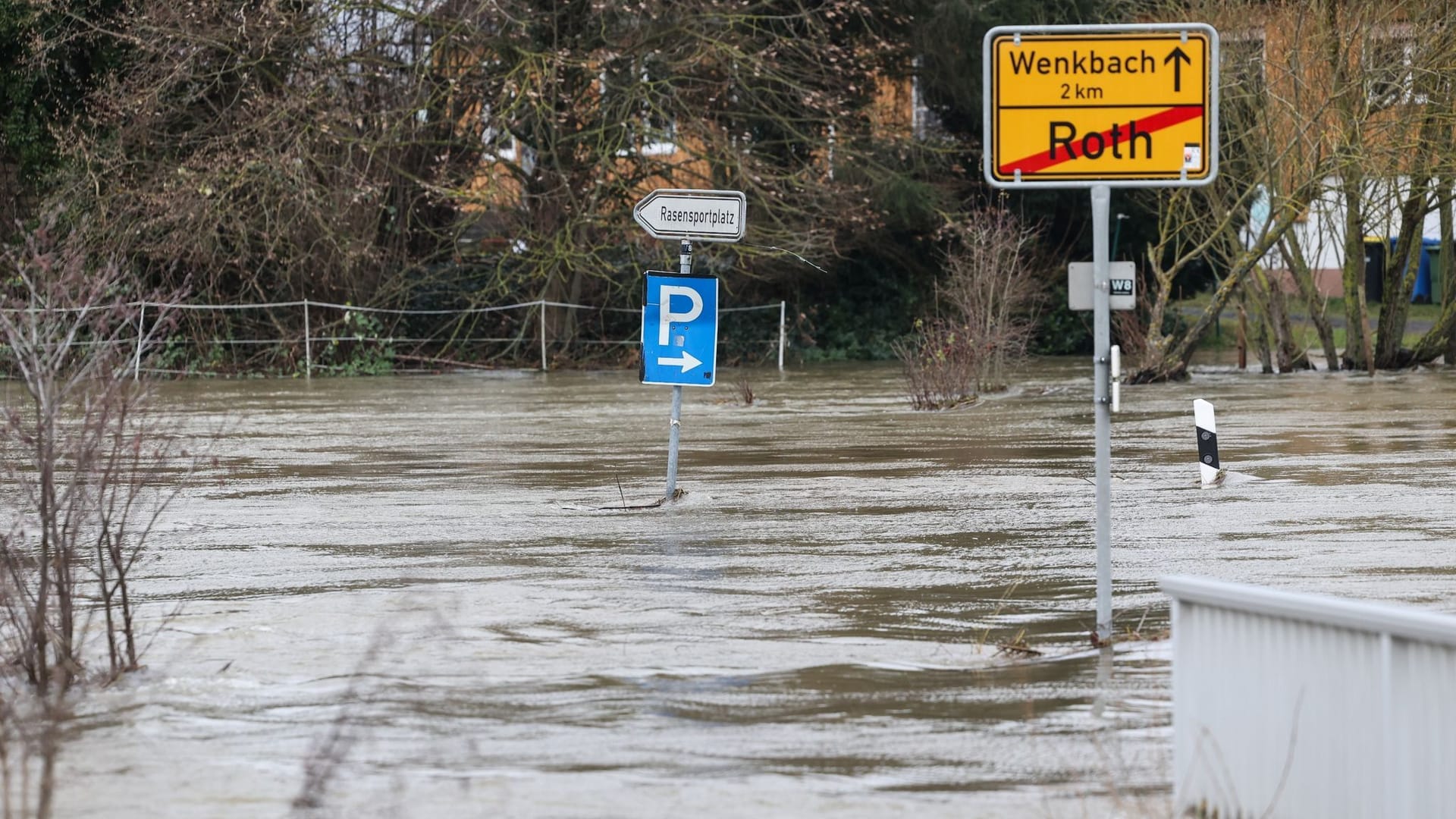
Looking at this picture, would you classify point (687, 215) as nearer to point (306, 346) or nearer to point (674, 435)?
point (674, 435)

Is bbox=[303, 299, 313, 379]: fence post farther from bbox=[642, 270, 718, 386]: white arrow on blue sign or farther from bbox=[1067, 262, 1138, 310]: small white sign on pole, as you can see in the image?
bbox=[1067, 262, 1138, 310]: small white sign on pole

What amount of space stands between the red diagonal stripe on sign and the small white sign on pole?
0.47 m

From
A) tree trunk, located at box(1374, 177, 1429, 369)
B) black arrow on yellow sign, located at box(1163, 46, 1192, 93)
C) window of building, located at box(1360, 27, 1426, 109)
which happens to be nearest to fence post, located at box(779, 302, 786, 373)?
tree trunk, located at box(1374, 177, 1429, 369)

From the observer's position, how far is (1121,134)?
30.2 feet

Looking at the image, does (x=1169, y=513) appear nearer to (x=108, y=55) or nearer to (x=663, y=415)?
(x=663, y=415)

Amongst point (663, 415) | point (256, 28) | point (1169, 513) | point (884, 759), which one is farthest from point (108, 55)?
point (884, 759)

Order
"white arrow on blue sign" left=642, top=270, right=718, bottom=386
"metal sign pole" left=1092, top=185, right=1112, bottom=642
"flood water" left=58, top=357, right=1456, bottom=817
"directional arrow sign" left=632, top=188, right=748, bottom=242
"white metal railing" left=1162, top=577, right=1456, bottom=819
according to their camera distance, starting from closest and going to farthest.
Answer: "white metal railing" left=1162, top=577, right=1456, bottom=819, "flood water" left=58, top=357, right=1456, bottom=817, "metal sign pole" left=1092, top=185, right=1112, bottom=642, "directional arrow sign" left=632, top=188, right=748, bottom=242, "white arrow on blue sign" left=642, top=270, right=718, bottom=386

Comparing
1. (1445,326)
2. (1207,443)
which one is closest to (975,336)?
(1445,326)

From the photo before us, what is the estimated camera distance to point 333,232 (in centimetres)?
3428

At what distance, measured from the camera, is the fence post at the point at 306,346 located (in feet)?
115

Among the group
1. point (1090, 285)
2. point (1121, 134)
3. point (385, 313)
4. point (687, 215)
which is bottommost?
point (385, 313)

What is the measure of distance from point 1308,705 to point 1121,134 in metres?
4.08

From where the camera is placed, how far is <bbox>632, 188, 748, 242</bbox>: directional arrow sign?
14.7m

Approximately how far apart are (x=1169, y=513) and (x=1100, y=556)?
5089mm
